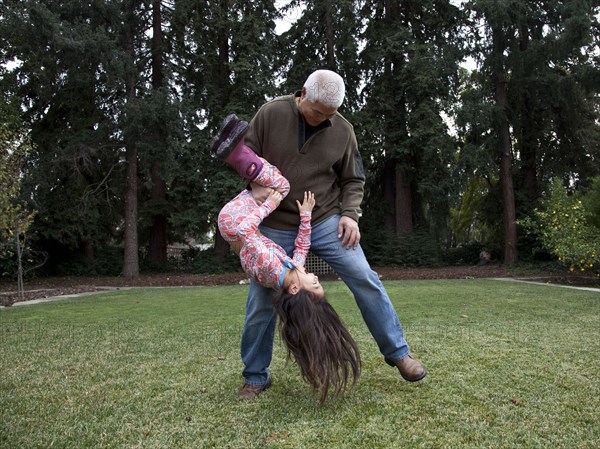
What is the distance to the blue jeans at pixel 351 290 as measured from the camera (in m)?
2.76

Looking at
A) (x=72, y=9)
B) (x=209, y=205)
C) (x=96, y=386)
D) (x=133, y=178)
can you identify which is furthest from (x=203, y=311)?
(x=72, y=9)

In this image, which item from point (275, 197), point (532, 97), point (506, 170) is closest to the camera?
point (275, 197)

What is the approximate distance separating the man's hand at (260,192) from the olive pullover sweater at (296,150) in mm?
133

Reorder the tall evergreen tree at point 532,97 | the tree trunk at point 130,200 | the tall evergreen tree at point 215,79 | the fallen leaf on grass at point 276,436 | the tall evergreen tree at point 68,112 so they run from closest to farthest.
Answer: the fallen leaf on grass at point 276,436 < the tall evergreen tree at point 68,112 < the tall evergreen tree at point 532,97 < the tree trunk at point 130,200 < the tall evergreen tree at point 215,79

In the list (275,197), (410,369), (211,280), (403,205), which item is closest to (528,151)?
(403,205)

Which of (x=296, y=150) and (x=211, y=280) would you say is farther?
(x=211, y=280)

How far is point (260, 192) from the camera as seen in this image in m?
2.70

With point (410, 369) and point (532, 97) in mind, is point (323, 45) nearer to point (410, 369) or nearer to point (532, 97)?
point (532, 97)

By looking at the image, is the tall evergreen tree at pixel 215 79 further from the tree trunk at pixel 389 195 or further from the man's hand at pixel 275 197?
the man's hand at pixel 275 197

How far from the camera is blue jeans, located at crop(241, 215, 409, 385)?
2.76 m

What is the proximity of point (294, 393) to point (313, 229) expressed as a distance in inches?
37.3

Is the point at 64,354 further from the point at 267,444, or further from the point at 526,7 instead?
the point at 526,7

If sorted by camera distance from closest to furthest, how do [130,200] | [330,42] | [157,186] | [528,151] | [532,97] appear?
[130,200], [532,97], [330,42], [528,151], [157,186]

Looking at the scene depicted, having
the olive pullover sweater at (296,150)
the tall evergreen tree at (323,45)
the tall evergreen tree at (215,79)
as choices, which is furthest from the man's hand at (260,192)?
the tall evergreen tree at (323,45)
